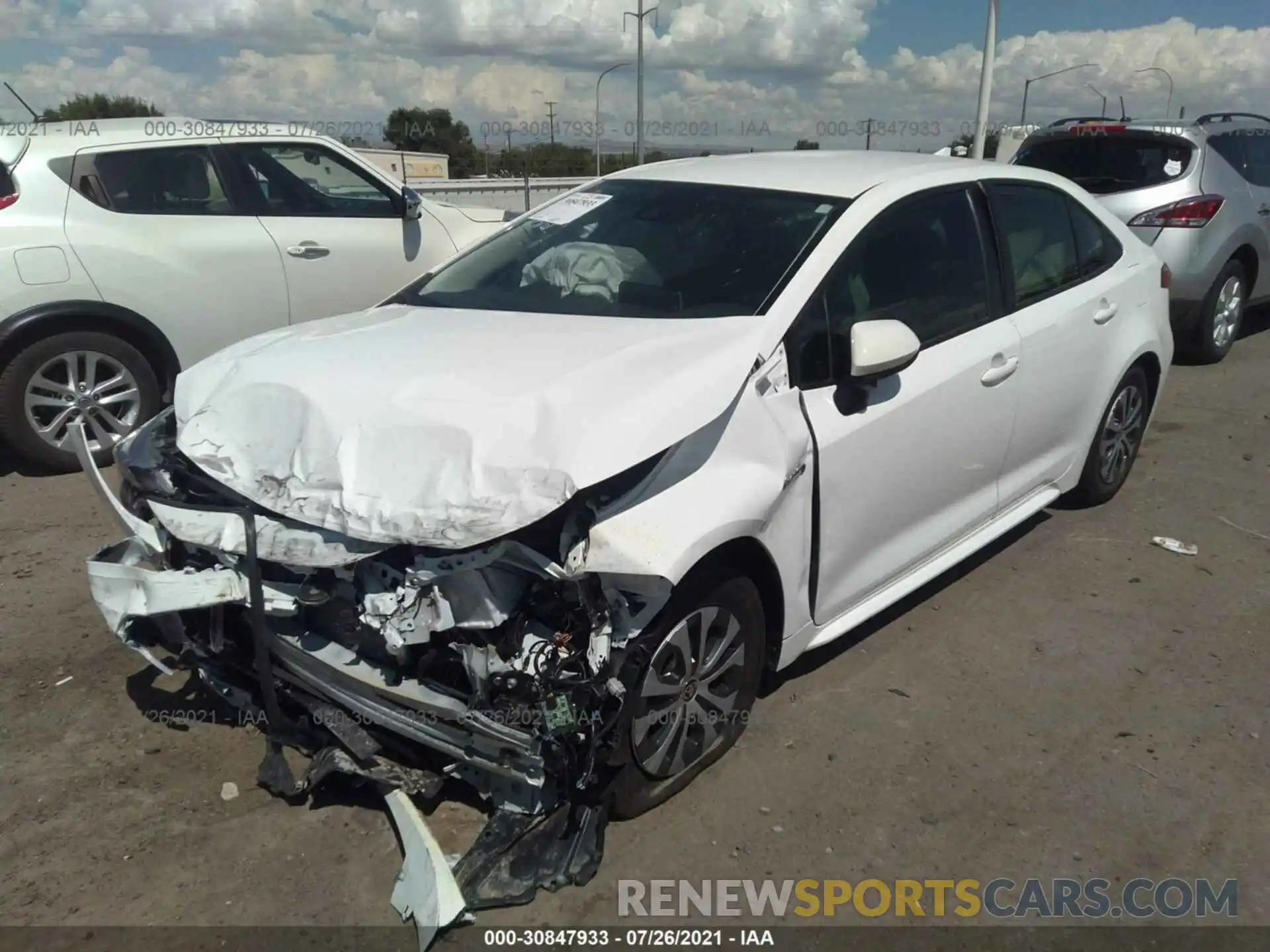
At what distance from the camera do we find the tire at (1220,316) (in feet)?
26.4

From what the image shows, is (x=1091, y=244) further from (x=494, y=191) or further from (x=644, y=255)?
(x=494, y=191)

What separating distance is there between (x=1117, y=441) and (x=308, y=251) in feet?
15.2

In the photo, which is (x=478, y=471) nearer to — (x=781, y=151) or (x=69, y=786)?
(x=69, y=786)

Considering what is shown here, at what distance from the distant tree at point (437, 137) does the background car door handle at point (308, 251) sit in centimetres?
5271

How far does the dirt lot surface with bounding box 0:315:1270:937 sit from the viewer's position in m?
2.70

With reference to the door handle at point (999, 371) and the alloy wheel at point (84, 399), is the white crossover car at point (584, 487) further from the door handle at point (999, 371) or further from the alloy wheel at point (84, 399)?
the alloy wheel at point (84, 399)

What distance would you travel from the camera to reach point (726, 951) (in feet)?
8.20

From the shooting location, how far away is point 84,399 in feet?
17.8

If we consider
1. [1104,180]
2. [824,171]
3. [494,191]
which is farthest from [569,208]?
[494,191]

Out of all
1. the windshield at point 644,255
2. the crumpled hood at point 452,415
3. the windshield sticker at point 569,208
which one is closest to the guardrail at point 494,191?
the windshield sticker at point 569,208

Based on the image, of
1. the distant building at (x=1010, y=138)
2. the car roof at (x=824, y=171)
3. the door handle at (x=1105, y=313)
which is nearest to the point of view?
the car roof at (x=824, y=171)

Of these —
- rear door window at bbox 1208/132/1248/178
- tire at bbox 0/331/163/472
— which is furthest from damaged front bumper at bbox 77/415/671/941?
rear door window at bbox 1208/132/1248/178

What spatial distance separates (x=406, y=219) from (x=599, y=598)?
4.64 metres

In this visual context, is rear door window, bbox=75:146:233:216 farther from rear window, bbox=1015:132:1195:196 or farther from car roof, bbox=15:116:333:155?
rear window, bbox=1015:132:1195:196
